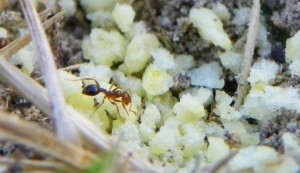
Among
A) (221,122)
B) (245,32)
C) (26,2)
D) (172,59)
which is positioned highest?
(245,32)

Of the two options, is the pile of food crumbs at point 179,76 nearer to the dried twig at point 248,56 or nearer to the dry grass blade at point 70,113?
the dried twig at point 248,56

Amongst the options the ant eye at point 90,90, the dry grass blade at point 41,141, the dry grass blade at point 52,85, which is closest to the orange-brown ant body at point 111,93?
A: the ant eye at point 90,90

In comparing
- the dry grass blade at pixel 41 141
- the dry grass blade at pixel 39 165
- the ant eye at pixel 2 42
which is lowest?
the dry grass blade at pixel 39 165

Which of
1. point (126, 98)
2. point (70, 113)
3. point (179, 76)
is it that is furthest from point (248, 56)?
point (70, 113)

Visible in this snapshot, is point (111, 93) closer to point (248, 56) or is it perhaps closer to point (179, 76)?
point (179, 76)

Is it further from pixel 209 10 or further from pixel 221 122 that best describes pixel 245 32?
pixel 221 122

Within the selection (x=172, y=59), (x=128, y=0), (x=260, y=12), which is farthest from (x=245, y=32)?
(x=128, y=0)

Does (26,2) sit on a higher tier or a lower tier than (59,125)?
higher

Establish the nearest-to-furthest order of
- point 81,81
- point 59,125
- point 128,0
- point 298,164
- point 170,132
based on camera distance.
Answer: point 298,164 < point 59,125 < point 170,132 < point 81,81 < point 128,0
